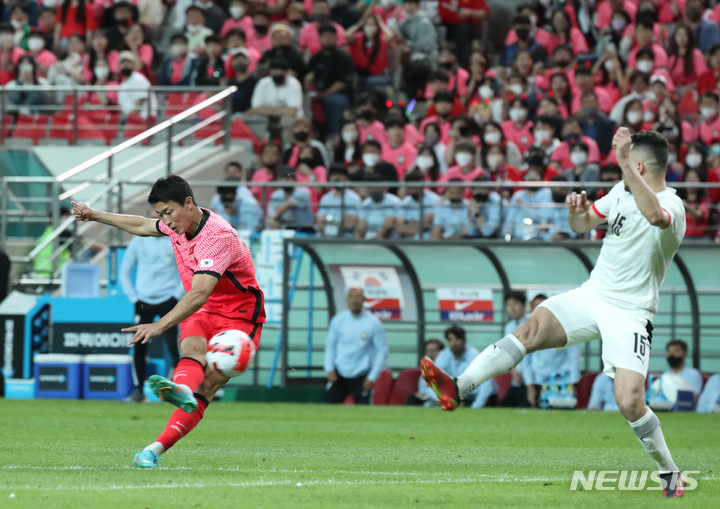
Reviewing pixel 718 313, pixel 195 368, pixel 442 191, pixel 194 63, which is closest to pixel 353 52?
pixel 194 63

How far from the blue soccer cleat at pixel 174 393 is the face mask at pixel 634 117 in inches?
559

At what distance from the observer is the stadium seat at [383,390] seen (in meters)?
18.7

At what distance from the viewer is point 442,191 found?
65.2ft

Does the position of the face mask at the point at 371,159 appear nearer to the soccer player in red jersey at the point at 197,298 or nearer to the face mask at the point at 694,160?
the face mask at the point at 694,160

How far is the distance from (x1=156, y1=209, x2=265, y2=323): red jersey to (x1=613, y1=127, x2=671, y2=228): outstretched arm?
8.90ft

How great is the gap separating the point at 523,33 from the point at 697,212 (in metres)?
6.27

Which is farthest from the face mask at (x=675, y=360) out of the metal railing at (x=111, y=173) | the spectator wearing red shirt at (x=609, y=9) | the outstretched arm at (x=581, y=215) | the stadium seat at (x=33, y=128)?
the stadium seat at (x=33, y=128)

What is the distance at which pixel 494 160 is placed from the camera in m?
20.4

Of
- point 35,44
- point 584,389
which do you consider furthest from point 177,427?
point 35,44

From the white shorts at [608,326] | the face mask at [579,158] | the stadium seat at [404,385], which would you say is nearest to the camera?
the white shorts at [608,326]

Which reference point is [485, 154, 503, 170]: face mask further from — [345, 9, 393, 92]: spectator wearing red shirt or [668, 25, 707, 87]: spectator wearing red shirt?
[668, 25, 707, 87]: spectator wearing red shirt

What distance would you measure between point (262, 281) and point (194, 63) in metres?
6.36

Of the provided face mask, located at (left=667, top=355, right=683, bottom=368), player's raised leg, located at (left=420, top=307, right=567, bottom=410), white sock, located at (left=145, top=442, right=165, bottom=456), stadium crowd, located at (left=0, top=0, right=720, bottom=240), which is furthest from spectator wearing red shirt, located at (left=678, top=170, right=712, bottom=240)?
white sock, located at (left=145, top=442, right=165, bottom=456)

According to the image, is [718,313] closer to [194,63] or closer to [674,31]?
[674,31]
